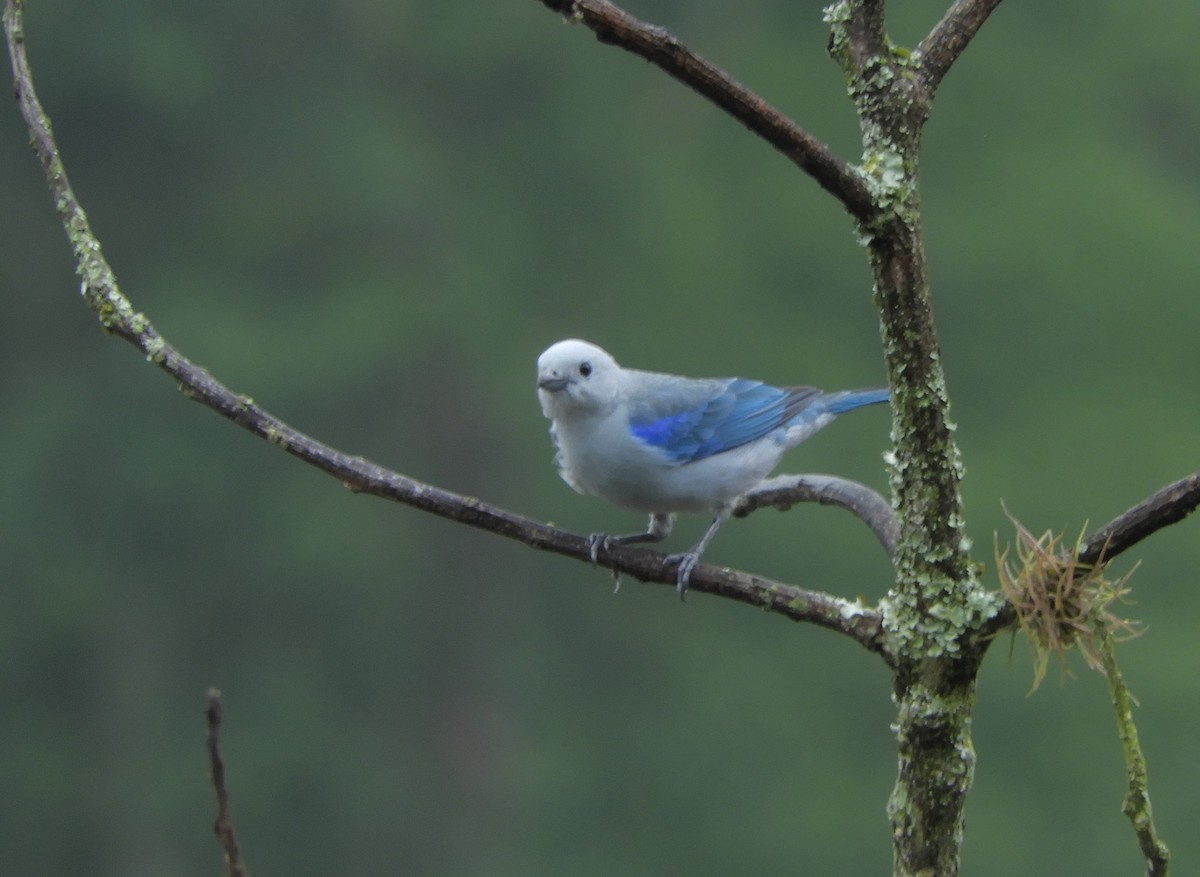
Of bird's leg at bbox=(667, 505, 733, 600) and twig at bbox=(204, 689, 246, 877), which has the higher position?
bird's leg at bbox=(667, 505, 733, 600)

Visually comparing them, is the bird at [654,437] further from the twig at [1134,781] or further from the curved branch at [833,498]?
the twig at [1134,781]

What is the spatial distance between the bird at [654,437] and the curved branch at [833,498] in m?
0.19

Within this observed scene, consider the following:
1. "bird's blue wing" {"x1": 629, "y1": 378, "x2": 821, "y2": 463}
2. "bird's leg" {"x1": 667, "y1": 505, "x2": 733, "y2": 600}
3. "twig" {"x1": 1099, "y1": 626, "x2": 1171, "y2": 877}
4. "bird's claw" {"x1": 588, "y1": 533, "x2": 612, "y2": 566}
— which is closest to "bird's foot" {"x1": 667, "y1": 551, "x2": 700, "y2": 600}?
"bird's leg" {"x1": 667, "y1": 505, "x2": 733, "y2": 600}

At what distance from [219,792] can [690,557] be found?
111cm

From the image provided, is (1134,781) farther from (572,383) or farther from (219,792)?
(572,383)

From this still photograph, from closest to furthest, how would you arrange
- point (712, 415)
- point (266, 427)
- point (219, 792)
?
point (219, 792) < point (266, 427) < point (712, 415)

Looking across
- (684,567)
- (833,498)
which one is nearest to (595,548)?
(684,567)

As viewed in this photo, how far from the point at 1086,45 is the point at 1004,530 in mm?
2701

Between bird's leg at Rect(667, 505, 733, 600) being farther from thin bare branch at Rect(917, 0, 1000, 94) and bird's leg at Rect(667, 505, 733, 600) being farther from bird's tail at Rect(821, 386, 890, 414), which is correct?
thin bare branch at Rect(917, 0, 1000, 94)

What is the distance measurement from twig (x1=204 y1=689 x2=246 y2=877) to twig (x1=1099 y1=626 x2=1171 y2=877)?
77 cm

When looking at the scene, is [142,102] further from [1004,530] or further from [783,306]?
[1004,530]

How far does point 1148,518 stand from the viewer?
1.35 meters

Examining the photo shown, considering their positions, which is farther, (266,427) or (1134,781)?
(266,427)

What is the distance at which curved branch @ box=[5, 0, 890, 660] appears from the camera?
5.76 feet
